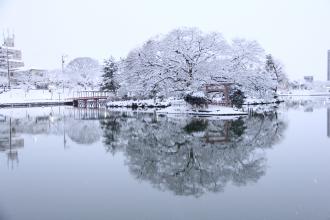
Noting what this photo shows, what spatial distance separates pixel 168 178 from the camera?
30.1 ft

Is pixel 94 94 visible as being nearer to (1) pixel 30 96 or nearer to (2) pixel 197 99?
(1) pixel 30 96

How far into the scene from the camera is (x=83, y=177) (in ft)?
31.4

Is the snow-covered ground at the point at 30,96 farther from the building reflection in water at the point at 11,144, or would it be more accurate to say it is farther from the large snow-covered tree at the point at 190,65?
the building reflection in water at the point at 11,144

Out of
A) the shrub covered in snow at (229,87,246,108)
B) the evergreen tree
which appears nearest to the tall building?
the evergreen tree

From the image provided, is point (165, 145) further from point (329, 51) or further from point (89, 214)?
point (329, 51)

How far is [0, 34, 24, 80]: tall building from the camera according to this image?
74.2 metres

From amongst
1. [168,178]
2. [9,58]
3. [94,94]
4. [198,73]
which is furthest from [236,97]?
[9,58]

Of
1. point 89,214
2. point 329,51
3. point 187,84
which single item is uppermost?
point 329,51

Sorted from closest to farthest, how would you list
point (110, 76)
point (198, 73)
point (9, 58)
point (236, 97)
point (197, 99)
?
1. point (197, 99)
2. point (198, 73)
3. point (236, 97)
4. point (110, 76)
5. point (9, 58)

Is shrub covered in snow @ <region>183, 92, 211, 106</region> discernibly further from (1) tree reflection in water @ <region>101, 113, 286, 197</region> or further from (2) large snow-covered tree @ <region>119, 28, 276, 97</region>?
(1) tree reflection in water @ <region>101, 113, 286, 197</region>

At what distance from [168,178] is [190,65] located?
88.2ft

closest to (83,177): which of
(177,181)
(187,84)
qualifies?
(177,181)

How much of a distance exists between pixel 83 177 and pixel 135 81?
32133 millimetres

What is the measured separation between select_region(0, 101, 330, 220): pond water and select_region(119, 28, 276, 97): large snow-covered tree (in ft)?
63.3
